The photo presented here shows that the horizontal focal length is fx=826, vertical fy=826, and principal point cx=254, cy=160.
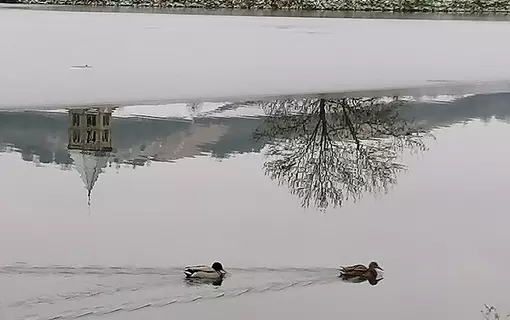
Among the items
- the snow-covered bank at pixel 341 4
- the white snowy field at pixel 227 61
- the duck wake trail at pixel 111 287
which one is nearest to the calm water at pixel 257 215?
the duck wake trail at pixel 111 287

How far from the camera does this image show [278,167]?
4312 millimetres

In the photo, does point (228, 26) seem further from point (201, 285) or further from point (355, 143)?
point (201, 285)

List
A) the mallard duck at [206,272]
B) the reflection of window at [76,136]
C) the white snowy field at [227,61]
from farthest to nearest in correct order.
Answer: the white snowy field at [227,61] < the reflection of window at [76,136] < the mallard duck at [206,272]

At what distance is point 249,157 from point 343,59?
342cm

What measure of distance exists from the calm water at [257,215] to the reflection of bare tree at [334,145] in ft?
0.05

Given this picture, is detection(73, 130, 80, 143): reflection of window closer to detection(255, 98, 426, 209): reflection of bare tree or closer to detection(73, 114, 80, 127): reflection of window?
detection(73, 114, 80, 127): reflection of window

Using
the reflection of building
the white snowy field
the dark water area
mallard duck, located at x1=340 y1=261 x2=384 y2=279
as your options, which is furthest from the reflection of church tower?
the dark water area

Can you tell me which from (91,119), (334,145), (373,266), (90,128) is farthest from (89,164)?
(373,266)

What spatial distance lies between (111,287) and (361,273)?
2.81ft

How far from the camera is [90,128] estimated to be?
3.95m

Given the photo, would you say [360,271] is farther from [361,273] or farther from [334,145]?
[334,145]

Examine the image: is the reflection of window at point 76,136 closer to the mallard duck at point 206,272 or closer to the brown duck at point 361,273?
the mallard duck at point 206,272

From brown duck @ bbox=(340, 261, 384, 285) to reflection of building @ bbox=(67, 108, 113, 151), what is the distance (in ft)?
5.13

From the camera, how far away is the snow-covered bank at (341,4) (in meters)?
14.8
